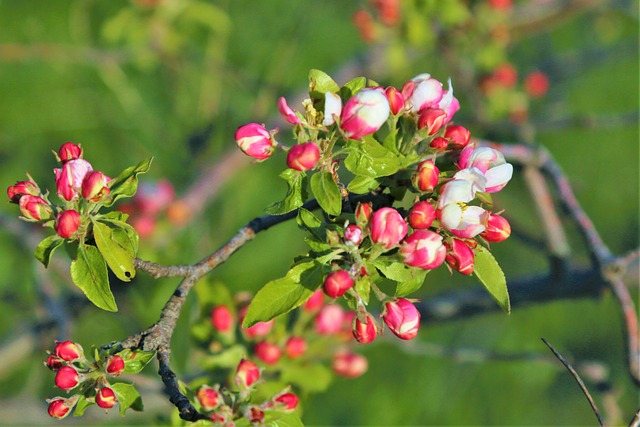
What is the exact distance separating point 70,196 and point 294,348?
65cm

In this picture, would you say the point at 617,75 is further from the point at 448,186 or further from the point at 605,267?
the point at 448,186

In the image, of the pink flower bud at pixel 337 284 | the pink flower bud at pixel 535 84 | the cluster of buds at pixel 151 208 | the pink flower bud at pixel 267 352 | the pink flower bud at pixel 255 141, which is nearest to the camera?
the pink flower bud at pixel 337 284

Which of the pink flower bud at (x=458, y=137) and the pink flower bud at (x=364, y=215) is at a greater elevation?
the pink flower bud at (x=458, y=137)

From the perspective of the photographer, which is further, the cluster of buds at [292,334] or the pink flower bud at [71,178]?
the cluster of buds at [292,334]

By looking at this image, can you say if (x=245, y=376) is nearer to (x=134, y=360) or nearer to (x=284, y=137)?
(x=134, y=360)

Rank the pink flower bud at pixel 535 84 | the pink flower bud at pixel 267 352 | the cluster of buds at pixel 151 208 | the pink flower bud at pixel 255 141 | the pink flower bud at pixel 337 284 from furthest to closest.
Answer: the pink flower bud at pixel 535 84, the cluster of buds at pixel 151 208, the pink flower bud at pixel 267 352, the pink flower bud at pixel 255 141, the pink flower bud at pixel 337 284

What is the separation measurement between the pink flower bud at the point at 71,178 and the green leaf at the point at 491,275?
1.75 ft

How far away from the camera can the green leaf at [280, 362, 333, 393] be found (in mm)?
1402

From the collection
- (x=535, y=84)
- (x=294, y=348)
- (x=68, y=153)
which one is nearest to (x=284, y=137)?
(x=535, y=84)

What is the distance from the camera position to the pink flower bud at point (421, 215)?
88 cm

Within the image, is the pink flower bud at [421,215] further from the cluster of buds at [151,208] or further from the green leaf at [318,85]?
the cluster of buds at [151,208]

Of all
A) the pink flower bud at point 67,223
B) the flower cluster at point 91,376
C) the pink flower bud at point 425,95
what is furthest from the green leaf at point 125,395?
the pink flower bud at point 425,95

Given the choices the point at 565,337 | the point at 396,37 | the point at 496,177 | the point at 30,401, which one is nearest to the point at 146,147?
the point at 396,37

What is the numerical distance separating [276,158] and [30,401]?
204 centimetres
